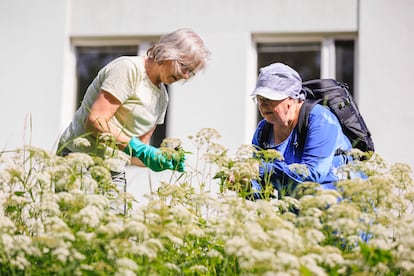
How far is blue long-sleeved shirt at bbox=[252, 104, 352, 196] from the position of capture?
448cm

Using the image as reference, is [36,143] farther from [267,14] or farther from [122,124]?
[122,124]

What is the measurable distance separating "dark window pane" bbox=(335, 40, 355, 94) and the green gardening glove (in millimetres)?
5253

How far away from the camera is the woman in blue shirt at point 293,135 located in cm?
450

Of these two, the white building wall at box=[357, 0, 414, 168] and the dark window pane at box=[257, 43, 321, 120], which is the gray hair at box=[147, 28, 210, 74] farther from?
the dark window pane at box=[257, 43, 321, 120]

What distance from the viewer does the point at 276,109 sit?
4.73m

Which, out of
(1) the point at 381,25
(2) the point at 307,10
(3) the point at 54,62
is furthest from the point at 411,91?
(3) the point at 54,62

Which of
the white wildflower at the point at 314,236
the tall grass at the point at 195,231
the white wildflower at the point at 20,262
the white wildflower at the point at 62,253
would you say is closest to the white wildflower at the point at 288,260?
the tall grass at the point at 195,231

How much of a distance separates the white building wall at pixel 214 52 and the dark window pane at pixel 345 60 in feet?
0.67

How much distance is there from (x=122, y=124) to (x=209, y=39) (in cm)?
491

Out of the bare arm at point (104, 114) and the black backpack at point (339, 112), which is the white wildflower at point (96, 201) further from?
the black backpack at point (339, 112)

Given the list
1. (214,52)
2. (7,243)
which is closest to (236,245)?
(7,243)

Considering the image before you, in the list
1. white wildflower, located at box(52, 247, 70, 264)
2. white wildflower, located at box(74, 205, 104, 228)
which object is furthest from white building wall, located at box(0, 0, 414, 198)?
white wildflower, located at box(52, 247, 70, 264)

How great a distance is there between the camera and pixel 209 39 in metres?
9.79

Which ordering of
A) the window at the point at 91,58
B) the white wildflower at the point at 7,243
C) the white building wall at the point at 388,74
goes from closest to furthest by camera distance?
the white wildflower at the point at 7,243
the white building wall at the point at 388,74
the window at the point at 91,58
